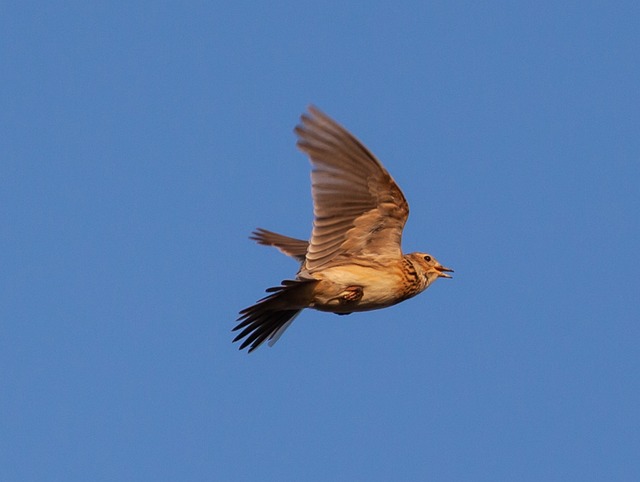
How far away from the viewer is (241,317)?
12.5m

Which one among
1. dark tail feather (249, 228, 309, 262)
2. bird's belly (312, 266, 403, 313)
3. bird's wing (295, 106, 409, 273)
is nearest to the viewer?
bird's wing (295, 106, 409, 273)

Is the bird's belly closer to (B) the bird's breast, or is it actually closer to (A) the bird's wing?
(B) the bird's breast

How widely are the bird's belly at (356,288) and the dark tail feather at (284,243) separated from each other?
1.83 metres

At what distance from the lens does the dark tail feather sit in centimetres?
1454

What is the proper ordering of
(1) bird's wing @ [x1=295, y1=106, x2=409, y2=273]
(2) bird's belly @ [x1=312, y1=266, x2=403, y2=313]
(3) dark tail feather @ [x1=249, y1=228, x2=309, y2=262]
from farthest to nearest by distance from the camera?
(3) dark tail feather @ [x1=249, y1=228, x2=309, y2=262], (2) bird's belly @ [x1=312, y1=266, x2=403, y2=313], (1) bird's wing @ [x1=295, y1=106, x2=409, y2=273]

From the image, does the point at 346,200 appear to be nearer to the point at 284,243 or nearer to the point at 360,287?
the point at 360,287

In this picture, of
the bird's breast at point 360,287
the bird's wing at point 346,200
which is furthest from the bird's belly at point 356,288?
the bird's wing at point 346,200

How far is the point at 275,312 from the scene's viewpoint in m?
12.8

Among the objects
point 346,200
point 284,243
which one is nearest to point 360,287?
point 346,200

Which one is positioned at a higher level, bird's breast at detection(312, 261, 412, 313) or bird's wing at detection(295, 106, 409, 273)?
bird's wing at detection(295, 106, 409, 273)

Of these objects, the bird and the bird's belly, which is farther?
the bird's belly

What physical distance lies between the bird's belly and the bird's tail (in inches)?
6.1

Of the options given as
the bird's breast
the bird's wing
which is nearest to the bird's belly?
the bird's breast

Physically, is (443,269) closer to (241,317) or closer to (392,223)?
(392,223)
